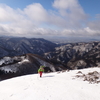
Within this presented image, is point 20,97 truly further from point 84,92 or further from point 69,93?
point 84,92

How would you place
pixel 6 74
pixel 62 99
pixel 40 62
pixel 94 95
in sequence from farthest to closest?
pixel 40 62 < pixel 6 74 < pixel 94 95 < pixel 62 99

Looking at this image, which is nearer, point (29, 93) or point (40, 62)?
point (29, 93)

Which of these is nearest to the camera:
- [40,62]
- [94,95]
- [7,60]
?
[94,95]

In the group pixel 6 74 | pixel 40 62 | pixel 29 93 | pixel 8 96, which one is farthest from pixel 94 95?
pixel 40 62

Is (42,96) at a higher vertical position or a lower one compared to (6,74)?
higher

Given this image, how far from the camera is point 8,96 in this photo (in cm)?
1110

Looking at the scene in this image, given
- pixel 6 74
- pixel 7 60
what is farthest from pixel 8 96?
pixel 7 60

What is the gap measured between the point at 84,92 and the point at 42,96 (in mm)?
4769

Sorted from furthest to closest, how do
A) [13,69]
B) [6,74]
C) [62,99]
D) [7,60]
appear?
[7,60] < [13,69] < [6,74] < [62,99]

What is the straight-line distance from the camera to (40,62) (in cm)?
8325

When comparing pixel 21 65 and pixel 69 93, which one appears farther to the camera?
pixel 21 65

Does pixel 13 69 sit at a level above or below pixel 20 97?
below

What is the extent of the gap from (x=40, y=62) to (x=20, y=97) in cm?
7294

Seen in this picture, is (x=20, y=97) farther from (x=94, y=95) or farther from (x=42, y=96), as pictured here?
(x=94, y=95)
